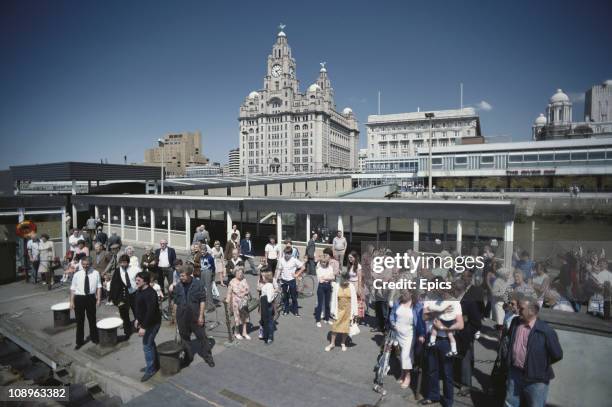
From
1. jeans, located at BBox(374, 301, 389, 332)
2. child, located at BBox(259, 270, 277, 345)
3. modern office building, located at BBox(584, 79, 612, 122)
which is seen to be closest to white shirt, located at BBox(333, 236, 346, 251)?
jeans, located at BBox(374, 301, 389, 332)

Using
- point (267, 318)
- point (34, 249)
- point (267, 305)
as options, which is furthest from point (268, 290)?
point (34, 249)

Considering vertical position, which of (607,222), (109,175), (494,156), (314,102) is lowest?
(607,222)

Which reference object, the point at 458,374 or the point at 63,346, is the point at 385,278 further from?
the point at 63,346

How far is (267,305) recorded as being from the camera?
7840 millimetres

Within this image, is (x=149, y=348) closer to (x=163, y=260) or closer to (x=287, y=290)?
(x=287, y=290)

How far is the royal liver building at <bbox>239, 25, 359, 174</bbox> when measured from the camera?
463ft

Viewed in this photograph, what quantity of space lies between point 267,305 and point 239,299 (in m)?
0.66

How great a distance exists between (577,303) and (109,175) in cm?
3011

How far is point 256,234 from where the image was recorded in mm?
22516

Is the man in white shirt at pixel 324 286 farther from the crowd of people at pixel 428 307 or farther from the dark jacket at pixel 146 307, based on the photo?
the dark jacket at pixel 146 307

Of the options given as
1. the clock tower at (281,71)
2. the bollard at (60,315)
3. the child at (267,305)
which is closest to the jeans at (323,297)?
the child at (267,305)

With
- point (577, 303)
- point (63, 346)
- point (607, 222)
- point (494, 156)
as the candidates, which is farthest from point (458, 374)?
point (494, 156)

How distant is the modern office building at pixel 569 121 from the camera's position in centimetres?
11031

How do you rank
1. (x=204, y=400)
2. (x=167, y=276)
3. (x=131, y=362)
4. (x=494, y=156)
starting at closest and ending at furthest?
(x=204, y=400) → (x=131, y=362) → (x=167, y=276) → (x=494, y=156)
